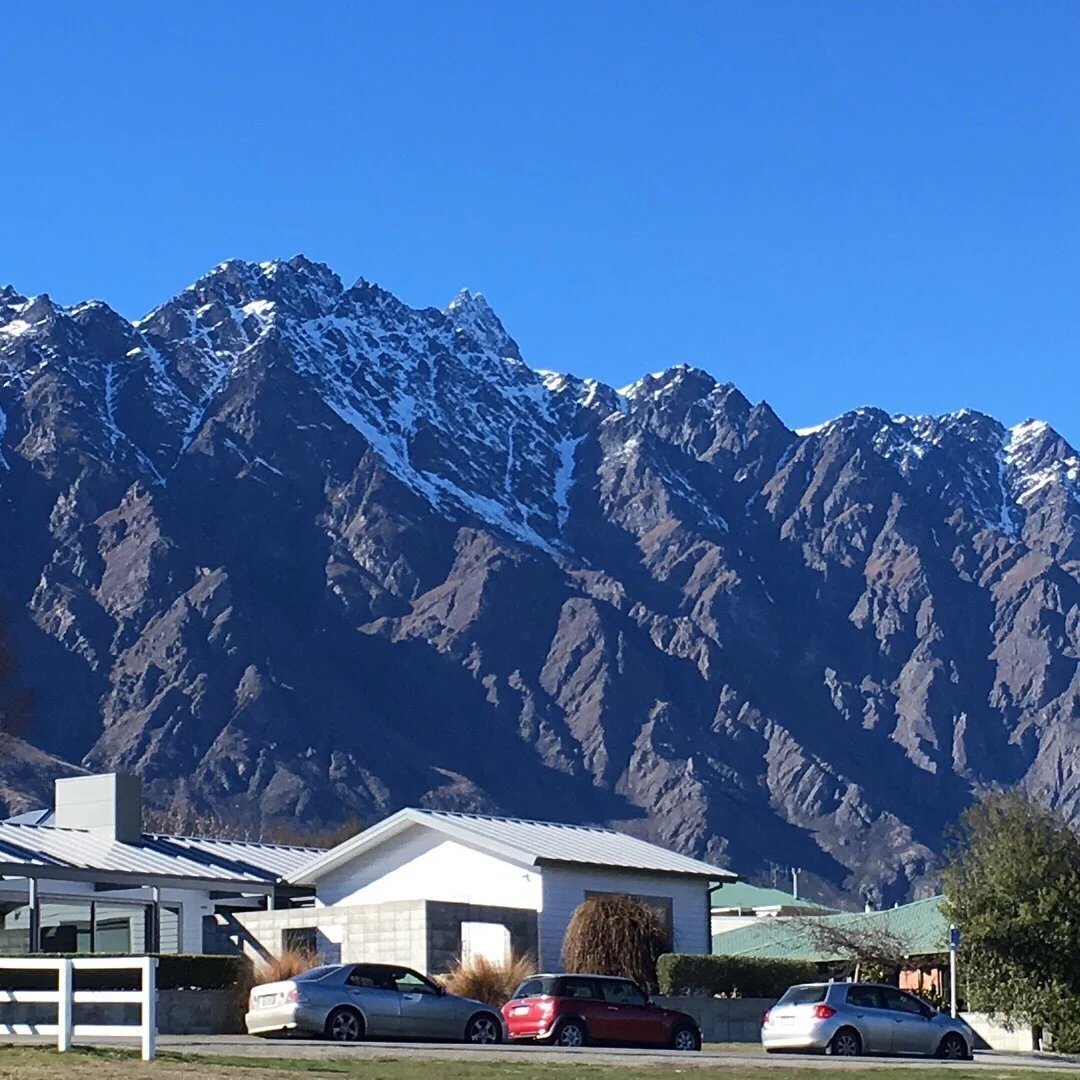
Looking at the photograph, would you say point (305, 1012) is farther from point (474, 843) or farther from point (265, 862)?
point (265, 862)

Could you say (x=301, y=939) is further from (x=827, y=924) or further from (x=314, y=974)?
(x=827, y=924)

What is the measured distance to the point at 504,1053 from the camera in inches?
1166

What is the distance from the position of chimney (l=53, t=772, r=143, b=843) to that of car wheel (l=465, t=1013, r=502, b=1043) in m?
20.8

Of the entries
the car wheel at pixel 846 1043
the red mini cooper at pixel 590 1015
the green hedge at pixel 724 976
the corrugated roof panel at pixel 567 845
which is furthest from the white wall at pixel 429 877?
the car wheel at pixel 846 1043

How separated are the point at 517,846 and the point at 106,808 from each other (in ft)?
39.8

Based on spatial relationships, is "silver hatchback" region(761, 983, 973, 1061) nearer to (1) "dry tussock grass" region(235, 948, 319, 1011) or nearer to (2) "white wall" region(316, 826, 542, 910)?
(1) "dry tussock grass" region(235, 948, 319, 1011)

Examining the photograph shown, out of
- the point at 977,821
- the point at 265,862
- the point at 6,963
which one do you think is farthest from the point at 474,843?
the point at 6,963

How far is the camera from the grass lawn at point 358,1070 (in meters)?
21.4

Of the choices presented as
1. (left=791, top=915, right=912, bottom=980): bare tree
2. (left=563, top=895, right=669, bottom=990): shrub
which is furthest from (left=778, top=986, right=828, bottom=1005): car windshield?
(left=791, top=915, right=912, bottom=980): bare tree

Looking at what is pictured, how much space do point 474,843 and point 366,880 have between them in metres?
3.75

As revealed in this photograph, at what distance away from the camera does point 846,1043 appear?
33.8m

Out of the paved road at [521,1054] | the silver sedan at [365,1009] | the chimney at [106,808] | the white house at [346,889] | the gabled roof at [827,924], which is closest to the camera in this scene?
the paved road at [521,1054]

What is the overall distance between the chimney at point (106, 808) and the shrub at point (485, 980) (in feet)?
46.3

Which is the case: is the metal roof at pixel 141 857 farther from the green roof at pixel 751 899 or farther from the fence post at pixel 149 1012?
the green roof at pixel 751 899
